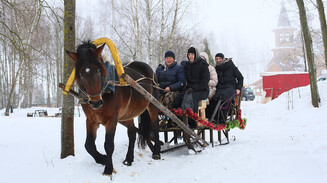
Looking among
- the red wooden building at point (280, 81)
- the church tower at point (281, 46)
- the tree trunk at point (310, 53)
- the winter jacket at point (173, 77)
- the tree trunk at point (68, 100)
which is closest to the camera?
the tree trunk at point (68, 100)

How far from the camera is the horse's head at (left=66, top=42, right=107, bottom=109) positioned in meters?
3.50

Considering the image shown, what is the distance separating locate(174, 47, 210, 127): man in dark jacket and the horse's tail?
2.58 ft

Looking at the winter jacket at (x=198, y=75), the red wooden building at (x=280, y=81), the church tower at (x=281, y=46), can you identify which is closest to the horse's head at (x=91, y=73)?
the winter jacket at (x=198, y=75)

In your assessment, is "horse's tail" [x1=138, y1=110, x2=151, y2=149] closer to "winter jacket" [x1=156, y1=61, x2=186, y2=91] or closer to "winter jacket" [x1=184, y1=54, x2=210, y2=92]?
"winter jacket" [x1=156, y1=61, x2=186, y2=91]

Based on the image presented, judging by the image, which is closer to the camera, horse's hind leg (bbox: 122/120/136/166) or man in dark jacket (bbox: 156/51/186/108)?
horse's hind leg (bbox: 122/120/136/166)

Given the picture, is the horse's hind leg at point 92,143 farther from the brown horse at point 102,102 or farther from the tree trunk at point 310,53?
the tree trunk at point 310,53

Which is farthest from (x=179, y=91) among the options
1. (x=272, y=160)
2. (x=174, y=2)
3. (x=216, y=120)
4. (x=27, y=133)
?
(x=174, y=2)

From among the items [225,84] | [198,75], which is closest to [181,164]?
[198,75]

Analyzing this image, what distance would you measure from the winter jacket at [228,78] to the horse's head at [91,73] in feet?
11.6

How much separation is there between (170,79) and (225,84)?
1.48m

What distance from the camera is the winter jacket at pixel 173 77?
581cm

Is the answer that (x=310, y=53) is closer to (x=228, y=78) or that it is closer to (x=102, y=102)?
(x=228, y=78)

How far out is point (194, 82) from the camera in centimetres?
591

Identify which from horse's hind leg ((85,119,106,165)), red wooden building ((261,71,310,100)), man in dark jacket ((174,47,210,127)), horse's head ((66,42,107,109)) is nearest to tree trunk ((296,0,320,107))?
man in dark jacket ((174,47,210,127))
